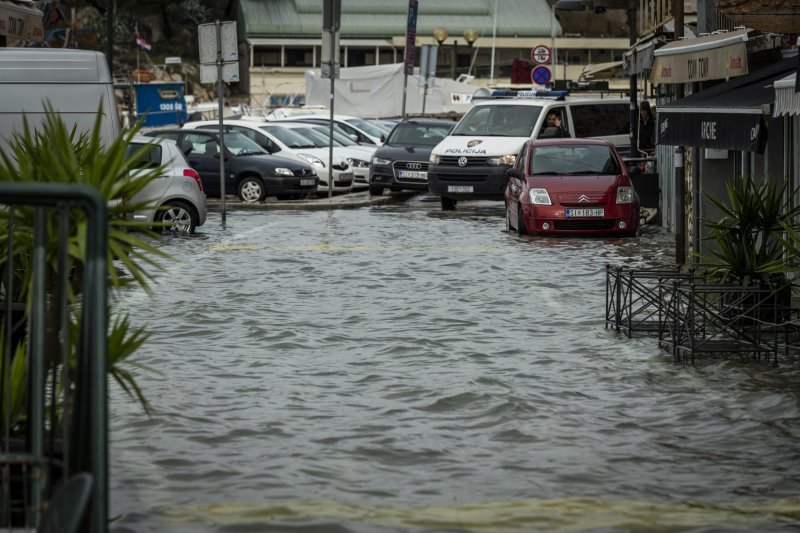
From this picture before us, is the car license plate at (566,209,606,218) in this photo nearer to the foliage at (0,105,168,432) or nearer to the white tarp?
the foliage at (0,105,168,432)

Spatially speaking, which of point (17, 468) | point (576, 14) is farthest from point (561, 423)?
point (576, 14)

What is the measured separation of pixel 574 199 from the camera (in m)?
22.5

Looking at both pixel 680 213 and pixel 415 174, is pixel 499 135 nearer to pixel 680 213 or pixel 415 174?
pixel 415 174

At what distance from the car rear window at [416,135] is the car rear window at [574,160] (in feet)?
32.5

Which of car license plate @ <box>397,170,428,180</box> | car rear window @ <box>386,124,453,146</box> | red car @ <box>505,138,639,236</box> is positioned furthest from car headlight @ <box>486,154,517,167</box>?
car rear window @ <box>386,124,453,146</box>

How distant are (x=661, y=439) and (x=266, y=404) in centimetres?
231

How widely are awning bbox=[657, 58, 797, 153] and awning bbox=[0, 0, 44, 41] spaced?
8499 mm

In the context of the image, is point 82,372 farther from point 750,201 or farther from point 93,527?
point 750,201

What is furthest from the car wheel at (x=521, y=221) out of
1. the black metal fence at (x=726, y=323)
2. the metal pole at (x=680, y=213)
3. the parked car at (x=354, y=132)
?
the parked car at (x=354, y=132)

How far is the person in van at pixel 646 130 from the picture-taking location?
27.9m

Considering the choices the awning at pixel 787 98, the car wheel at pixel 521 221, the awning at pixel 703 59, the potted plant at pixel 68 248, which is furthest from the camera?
the car wheel at pixel 521 221

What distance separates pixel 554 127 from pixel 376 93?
38.6m

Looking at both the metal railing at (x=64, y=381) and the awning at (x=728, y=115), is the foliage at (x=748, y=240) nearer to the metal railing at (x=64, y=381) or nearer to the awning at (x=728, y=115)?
the awning at (x=728, y=115)

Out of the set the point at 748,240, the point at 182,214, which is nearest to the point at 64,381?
the point at 748,240
